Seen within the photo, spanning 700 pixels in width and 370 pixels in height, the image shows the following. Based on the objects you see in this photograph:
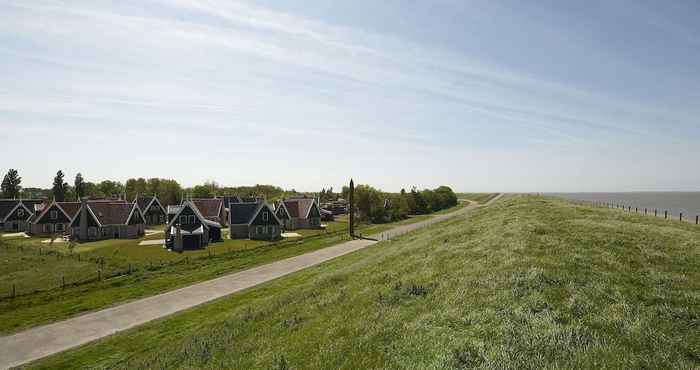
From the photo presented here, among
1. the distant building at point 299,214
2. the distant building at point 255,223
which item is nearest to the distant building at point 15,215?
the distant building at point 255,223

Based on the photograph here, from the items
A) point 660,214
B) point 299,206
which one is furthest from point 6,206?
point 660,214

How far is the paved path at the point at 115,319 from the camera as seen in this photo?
2228 cm

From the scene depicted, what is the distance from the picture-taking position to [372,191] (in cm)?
10044

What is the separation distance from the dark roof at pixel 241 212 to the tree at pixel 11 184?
12254cm

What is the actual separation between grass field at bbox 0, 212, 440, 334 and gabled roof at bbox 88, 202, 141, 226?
7.68 m

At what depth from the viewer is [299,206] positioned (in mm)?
88375

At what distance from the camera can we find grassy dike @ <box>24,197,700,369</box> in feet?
31.8

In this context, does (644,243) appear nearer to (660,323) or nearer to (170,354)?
(660,323)

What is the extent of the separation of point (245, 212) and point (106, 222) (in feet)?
92.8

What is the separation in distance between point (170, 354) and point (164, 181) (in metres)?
155

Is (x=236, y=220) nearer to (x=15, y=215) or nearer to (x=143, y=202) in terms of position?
(x=143, y=202)

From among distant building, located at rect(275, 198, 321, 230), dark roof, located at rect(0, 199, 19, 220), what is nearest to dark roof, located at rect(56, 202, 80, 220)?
dark roof, located at rect(0, 199, 19, 220)

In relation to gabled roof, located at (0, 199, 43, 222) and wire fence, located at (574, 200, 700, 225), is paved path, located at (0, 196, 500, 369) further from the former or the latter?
gabled roof, located at (0, 199, 43, 222)

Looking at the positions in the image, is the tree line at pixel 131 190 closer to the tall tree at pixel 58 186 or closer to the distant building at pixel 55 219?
the tall tree at pixel 58 186
